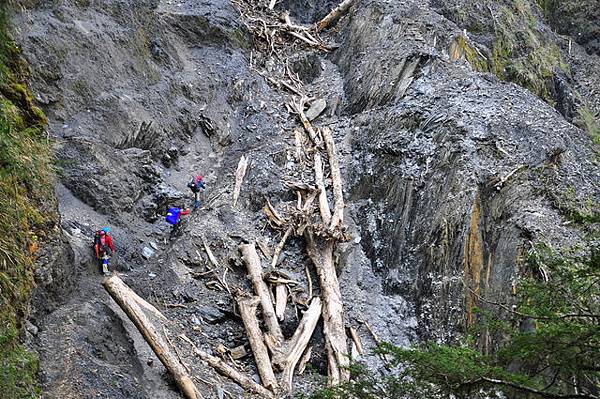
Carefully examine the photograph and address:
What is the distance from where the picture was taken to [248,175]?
612 inches

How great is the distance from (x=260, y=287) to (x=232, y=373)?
2523 mm

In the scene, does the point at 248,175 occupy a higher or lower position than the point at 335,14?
lower

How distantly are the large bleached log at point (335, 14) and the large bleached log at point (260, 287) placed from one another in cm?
1537

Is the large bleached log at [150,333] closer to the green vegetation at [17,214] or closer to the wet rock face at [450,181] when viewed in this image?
the green vegetation at [17,214]

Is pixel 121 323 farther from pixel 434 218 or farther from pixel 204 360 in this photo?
pixel 434 218

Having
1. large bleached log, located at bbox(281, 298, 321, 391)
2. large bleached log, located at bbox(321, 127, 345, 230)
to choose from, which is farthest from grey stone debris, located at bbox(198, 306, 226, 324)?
large bleached log, located at bbox(321, 127, 345, 230)

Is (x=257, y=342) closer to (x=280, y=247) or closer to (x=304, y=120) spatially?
(x=280, y=247)

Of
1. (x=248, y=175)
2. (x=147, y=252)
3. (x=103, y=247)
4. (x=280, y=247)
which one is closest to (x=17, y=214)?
(x=103, y=247)

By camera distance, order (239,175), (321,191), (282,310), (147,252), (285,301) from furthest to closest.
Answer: (239,175) < (321,191) < (147,252) < (285,301) < (282,310)

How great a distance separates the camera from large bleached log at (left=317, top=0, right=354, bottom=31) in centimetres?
2486

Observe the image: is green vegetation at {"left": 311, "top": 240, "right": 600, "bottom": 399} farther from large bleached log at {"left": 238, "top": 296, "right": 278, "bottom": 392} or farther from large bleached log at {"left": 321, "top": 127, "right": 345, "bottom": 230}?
large bleached log at {"left": 321, "top": 127, "right": 345, "bottom": 230}

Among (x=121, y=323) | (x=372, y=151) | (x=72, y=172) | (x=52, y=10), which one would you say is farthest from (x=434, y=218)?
(x=52, y=10)

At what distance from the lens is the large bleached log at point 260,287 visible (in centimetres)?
1112

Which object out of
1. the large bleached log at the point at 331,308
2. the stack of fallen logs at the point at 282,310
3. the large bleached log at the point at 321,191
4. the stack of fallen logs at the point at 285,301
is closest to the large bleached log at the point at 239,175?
the stack of fallen logs at the point at 285,301
